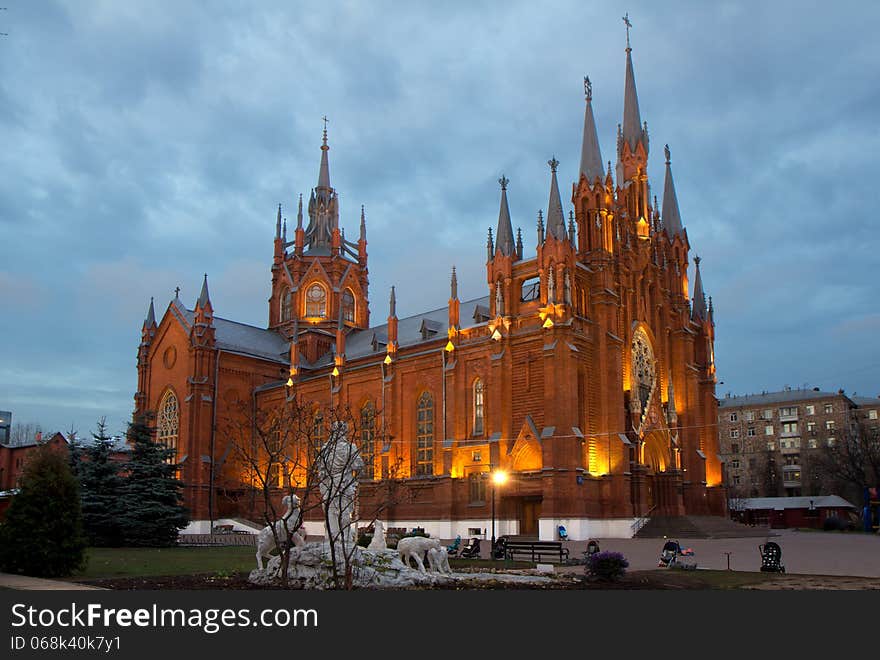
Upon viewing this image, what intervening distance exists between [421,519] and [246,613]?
44.6 metres

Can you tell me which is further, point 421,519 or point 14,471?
point 14,471

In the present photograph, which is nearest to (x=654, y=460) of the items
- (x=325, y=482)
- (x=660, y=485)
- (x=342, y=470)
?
(x=660, y=485)

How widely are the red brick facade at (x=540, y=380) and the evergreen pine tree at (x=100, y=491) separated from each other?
9.38 meters

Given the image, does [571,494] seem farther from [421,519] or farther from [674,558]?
[674,558]

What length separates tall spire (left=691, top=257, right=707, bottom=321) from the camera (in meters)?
68.5

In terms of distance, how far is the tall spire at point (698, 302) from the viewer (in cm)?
6850

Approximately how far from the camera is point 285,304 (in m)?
83.4

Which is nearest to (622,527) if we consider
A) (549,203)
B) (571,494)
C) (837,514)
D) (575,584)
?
(571,494)

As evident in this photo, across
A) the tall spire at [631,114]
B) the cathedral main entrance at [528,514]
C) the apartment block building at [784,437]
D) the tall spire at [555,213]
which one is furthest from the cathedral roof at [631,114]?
the apartment block building at [784,437]

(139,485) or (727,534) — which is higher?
(139,485)

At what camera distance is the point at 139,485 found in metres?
47.0

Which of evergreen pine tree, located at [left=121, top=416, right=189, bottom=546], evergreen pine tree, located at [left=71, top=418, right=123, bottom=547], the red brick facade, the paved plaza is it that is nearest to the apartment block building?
the red brick facade

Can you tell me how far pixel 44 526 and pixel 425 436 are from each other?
38.2 meters

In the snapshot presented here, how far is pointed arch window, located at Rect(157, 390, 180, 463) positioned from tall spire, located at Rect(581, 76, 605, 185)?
41173mm
